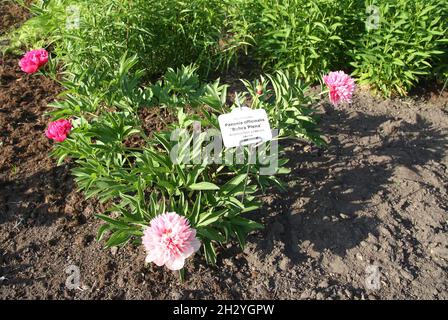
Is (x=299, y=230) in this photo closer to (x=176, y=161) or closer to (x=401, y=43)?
(x=176, y=161)

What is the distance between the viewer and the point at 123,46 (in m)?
3.16

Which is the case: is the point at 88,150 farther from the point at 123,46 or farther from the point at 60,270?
the point at 123,46

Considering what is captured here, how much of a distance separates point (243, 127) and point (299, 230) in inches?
34.2

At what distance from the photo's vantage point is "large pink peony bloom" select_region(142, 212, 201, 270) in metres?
1.75

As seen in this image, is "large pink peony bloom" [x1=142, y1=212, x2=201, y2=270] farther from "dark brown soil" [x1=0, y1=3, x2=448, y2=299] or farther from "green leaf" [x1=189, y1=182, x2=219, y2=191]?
"dark brown soil" [x1=0, y1=3, x2=448, y2=299]

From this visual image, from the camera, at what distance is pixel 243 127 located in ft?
6.61

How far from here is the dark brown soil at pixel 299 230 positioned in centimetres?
231

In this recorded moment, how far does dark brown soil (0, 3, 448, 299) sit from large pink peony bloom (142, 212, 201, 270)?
550 millimetres

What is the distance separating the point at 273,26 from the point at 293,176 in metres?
1.29

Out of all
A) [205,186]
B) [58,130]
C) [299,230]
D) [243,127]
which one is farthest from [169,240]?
[299,230]

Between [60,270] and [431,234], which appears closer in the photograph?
[60,270]

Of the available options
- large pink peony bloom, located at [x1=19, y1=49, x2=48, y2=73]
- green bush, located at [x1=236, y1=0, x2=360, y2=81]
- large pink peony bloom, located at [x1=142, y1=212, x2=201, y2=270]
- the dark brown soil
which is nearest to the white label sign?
large pink peony bloom, located at [x1=142, y1=212, x2=201, y2=270]

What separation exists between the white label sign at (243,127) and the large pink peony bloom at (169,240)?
44cm
